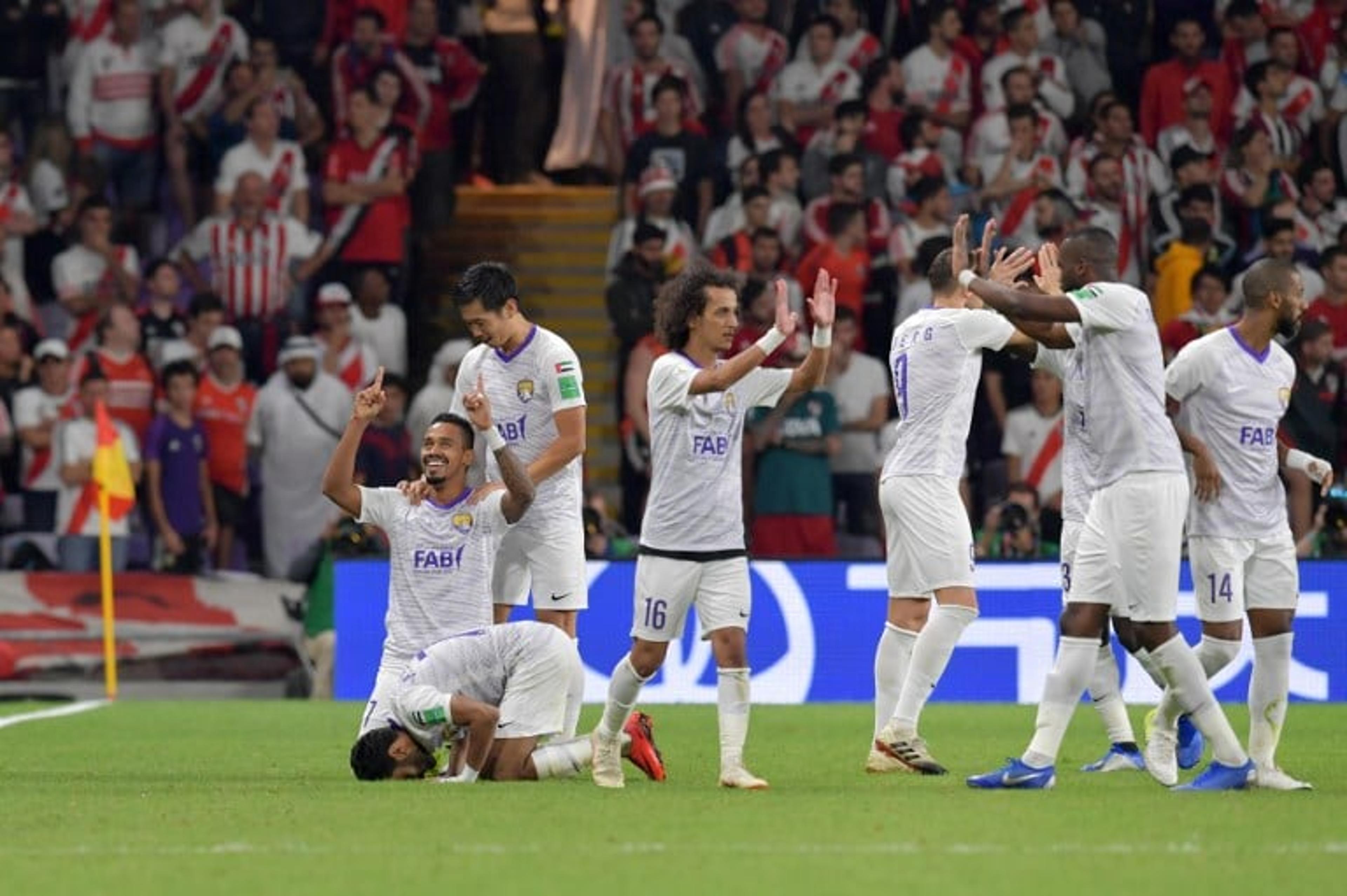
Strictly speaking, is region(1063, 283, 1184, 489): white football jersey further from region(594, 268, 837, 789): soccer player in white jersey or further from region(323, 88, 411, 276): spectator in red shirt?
region(323, 88, 411, 276): spectator in red shirt

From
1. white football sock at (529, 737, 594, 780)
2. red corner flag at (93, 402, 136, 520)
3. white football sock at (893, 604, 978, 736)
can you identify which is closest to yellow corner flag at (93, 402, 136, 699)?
red corner flag at (93, 402, 136, 520)

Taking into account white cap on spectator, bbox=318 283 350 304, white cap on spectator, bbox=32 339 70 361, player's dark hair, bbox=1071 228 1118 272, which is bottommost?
white cap on spectator, bbox=32 339 70 361

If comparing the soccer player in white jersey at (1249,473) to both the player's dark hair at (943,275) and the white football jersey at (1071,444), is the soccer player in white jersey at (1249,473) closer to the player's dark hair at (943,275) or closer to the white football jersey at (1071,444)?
the white football jersey at (1071,444)

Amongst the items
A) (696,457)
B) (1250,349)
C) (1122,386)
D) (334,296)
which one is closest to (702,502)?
(696,457)

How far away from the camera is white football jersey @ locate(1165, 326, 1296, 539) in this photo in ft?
38.9

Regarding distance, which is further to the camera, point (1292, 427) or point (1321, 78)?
point (1321, 78)

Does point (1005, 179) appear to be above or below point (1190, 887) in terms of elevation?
above

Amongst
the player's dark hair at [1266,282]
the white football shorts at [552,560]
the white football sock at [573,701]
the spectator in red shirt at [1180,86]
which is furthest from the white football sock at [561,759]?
the spectator in red shirt at [1180,86]

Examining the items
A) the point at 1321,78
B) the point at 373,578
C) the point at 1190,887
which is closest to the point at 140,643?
the point at 373,578

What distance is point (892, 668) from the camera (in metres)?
13.2

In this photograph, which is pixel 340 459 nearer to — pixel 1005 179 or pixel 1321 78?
pixel 1005 179

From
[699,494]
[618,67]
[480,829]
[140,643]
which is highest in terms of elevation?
[618,67]

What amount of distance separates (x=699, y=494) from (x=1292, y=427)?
30.2 ft

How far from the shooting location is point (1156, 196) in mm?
22438
